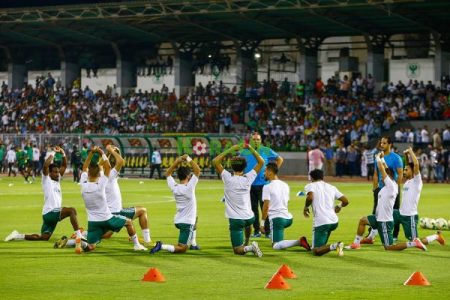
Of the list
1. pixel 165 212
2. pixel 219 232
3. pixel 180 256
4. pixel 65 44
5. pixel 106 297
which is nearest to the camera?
pixel 106 297

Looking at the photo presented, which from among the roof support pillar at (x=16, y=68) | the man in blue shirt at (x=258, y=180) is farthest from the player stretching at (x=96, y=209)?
the roof support pillar at (x=16, y=68)

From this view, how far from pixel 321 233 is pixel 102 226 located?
396 centimetres

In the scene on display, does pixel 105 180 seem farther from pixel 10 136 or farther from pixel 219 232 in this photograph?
pixel 10 136

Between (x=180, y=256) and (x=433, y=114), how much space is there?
42231 millimetres

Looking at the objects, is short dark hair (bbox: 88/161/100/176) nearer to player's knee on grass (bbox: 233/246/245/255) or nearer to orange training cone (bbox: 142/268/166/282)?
player's knee on grass (bbox: 233/246/245/255)

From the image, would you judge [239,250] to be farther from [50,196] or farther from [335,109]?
[335,109]

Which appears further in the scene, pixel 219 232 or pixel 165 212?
pixel 165 212

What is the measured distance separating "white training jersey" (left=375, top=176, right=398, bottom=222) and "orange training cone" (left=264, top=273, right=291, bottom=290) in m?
5.56

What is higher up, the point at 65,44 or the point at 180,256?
the point at 65,44

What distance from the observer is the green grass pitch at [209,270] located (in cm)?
1449

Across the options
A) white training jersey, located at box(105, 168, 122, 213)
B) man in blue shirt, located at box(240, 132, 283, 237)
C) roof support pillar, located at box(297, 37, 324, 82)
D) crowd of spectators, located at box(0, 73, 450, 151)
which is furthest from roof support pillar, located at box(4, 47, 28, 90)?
white training jersey, located at box(105, 168, 122, 213)

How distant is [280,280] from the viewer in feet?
48.8

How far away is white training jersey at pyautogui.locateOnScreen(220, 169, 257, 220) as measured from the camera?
19344 mm

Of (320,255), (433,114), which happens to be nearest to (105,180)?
(320,255)
